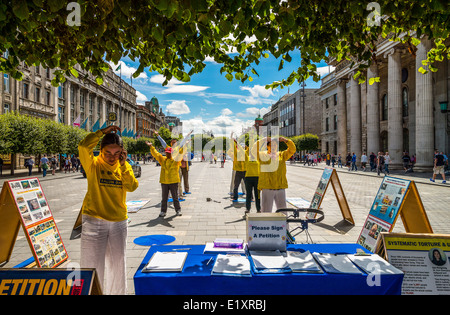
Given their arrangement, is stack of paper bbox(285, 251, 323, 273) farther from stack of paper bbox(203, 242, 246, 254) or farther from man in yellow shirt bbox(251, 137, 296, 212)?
man in yellow shirt bbox(251, 137, 296, 212)

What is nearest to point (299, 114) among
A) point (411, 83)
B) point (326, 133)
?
Result: point (326, 133)

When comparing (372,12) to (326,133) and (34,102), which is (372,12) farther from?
(326,133)

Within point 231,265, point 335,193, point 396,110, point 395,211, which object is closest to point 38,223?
point 231,265

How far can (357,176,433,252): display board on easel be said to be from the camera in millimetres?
4086

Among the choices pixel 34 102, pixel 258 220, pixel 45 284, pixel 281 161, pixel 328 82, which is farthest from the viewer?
pixel 328 82

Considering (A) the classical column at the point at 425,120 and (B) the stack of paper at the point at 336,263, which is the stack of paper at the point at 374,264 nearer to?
(B) the stack of paper at the point at 336,263

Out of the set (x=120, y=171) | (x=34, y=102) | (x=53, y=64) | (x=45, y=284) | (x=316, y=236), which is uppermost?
(x=34, y=102)

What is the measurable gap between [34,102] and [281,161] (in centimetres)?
4299

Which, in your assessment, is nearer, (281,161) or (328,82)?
(281,161)

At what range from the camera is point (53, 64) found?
429 centimetres

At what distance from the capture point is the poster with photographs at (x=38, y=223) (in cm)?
420

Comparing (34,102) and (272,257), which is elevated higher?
(34,102)

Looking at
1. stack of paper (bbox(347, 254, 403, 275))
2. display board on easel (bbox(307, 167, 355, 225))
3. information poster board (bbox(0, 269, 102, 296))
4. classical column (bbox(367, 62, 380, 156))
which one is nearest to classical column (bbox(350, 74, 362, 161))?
classical column (bbox(367, 62, 380, 156))

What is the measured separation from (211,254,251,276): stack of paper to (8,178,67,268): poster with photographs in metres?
3.10
